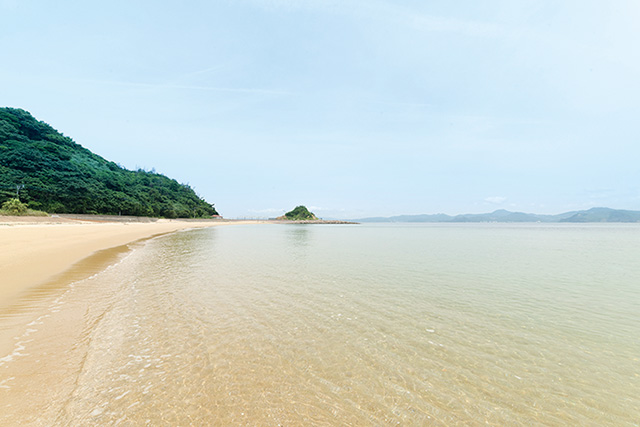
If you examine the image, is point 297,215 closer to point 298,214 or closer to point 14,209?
point 298,214

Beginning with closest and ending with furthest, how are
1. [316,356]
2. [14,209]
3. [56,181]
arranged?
[316,356] < [14,209] < [56,181]

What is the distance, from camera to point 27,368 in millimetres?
4496

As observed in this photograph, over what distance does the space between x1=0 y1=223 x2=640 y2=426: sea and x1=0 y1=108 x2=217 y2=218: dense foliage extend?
8836cm

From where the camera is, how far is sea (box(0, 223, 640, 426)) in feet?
12.4

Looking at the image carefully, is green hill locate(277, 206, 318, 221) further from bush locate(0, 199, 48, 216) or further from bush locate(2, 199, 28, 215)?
bush locate(2, 199, 28, 215)

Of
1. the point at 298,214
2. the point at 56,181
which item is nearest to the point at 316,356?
the point at 56,181

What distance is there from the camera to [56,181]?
8169cm

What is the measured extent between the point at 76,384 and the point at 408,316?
737cm

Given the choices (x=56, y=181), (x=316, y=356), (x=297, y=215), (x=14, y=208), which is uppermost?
(x=56, y=181)

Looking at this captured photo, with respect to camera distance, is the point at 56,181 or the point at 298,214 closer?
the point at 56,181

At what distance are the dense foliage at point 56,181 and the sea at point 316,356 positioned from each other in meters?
88.4

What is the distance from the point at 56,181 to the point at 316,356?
113 meters

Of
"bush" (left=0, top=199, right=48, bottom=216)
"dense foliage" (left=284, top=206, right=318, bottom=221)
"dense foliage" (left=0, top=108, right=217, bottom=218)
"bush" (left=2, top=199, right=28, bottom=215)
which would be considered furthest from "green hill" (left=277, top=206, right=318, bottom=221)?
"bush" (left=2, top=199, right=28, bottom=215)

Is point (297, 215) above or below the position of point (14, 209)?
above
